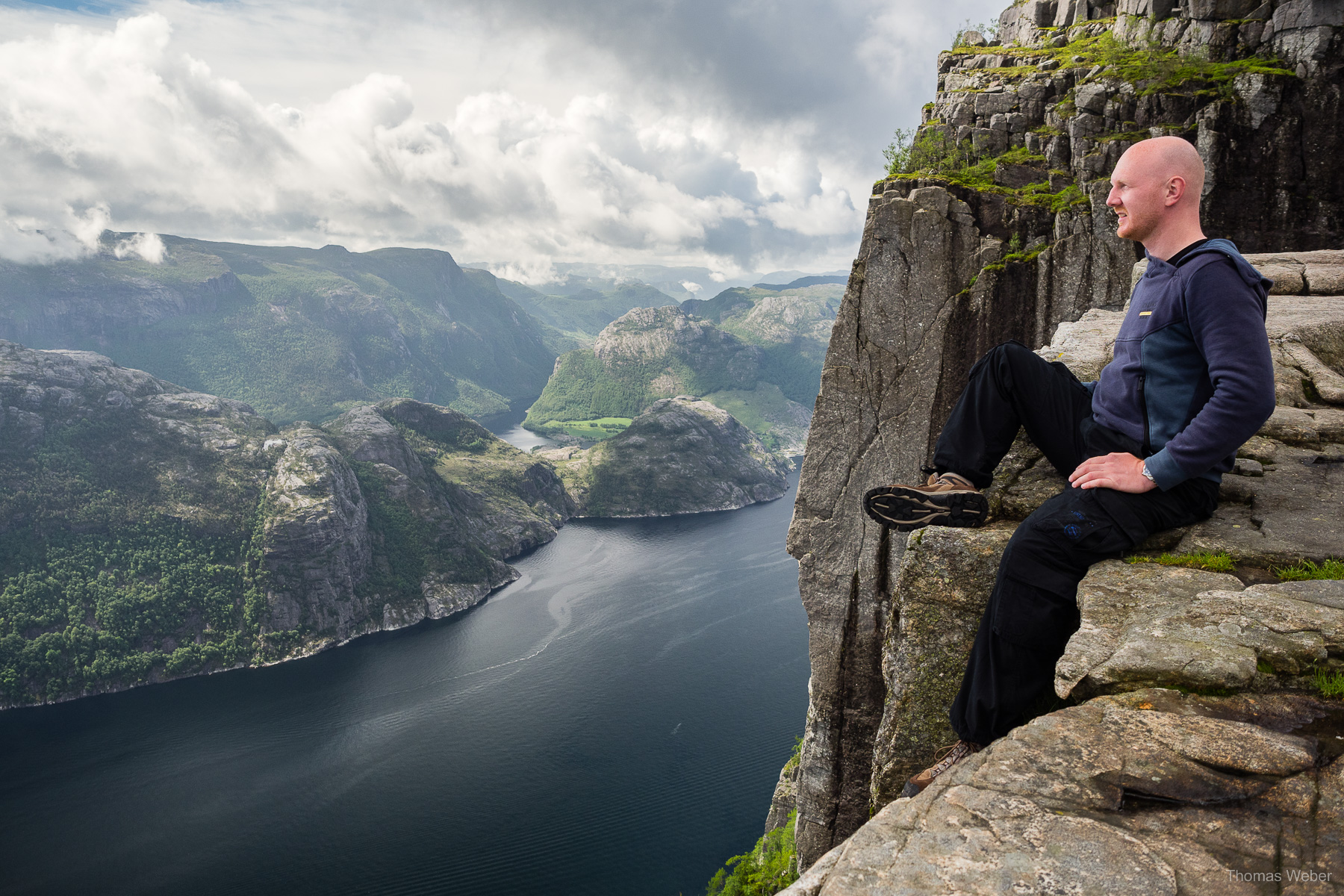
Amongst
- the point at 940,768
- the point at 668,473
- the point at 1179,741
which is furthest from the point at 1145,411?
the point at 668,473

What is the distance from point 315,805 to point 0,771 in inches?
1573

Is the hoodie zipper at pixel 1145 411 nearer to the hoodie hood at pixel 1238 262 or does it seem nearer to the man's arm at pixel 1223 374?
the man's arm at pixel 1223 374

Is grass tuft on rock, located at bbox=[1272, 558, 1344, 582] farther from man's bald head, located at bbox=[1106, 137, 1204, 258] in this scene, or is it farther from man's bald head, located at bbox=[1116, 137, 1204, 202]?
man's bald head, located at bbox=[1116, 137, 1204, 202]

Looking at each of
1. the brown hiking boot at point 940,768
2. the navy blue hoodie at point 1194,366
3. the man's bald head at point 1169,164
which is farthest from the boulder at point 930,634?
the man's bald head at point 1169,164

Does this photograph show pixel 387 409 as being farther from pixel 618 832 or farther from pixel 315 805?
pixel 618 832

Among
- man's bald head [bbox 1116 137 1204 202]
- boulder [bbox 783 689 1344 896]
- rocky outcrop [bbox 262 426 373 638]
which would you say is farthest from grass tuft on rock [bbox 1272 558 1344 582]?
rocky outcrop [bbox 262 426 373 638]

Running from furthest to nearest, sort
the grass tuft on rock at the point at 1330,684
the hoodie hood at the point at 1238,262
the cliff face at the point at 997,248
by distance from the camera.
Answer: the cliff face at the point at 997,248
the hoodie hood at the point at 1238,262
the grass tuft on rock at the point at 1330,684

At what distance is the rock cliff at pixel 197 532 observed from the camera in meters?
105

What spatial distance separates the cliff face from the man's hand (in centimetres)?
1145

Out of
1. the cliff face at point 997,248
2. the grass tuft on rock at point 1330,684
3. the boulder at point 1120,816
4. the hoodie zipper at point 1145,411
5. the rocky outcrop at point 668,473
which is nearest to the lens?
the boulder at point 1120,816

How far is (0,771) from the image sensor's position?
7338 centimetres

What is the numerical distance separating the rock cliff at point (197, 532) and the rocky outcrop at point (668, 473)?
21727mm

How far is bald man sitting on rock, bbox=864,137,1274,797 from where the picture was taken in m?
4.74

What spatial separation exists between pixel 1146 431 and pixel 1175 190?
1783 mm
